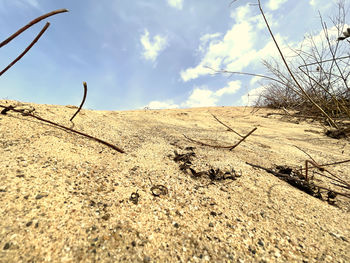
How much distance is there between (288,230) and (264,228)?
0.10 m

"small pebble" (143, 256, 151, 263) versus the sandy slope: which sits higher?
the sandy slope

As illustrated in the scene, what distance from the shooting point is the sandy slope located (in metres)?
0.58

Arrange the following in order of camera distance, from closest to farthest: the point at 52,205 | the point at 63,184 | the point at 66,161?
the point at 52,205 < the point at 63,184 < the point at 66,161

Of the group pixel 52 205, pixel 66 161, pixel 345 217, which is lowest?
pixel 345 217

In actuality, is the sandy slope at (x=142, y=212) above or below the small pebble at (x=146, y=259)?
above

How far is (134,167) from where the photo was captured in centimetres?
116

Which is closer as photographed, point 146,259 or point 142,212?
point 146,259

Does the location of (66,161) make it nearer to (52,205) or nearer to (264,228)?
(52,205)

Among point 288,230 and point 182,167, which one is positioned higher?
point 182,167

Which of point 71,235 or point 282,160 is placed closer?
point 71,235

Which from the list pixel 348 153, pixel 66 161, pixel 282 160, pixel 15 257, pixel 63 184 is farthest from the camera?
→ pixel 348 153

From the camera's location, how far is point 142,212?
0.76 meters

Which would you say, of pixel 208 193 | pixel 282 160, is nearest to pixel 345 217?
pixel 208 193

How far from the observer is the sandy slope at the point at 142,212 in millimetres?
585
